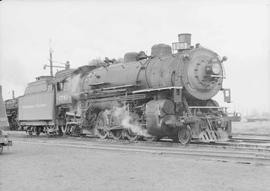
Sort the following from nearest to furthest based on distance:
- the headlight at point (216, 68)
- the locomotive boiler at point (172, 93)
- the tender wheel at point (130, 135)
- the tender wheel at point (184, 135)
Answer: the tender wheel at point (184, 135), the locomotive boiler at point (172, 93), the headlight at point (216, 68), the tender wheel at point (130, 135)

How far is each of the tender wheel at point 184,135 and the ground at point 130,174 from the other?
4.15 metres

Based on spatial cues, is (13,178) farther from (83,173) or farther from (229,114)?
(229,114)

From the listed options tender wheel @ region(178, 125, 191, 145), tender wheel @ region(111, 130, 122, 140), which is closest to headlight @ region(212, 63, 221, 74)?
tender wheel @ region(178, 125, 191, 145)

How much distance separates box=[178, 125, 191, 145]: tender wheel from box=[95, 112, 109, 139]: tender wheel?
3.65m

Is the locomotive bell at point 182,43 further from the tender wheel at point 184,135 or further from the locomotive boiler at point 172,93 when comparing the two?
the tender wheel at point 184,135

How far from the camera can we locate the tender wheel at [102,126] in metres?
17.4

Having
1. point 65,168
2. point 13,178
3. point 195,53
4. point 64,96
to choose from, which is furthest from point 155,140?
point 13,178

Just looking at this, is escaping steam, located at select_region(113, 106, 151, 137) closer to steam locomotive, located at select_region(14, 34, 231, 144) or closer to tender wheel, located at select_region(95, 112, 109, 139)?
steam locomotive, located at select_region(14, 34, 231, 144)

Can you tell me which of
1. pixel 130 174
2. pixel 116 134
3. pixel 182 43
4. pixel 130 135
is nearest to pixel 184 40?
pixel 182 43

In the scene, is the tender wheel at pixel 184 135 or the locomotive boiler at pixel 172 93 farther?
the locomotive boiler at pixel 172 93

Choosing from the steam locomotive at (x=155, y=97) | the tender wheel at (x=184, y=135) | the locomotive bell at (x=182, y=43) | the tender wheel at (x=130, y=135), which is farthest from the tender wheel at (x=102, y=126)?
the locomotive bell at (x=182, y=43)

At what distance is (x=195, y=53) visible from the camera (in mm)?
15266

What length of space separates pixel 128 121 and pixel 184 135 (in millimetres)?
2547

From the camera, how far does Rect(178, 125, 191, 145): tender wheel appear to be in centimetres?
1446
